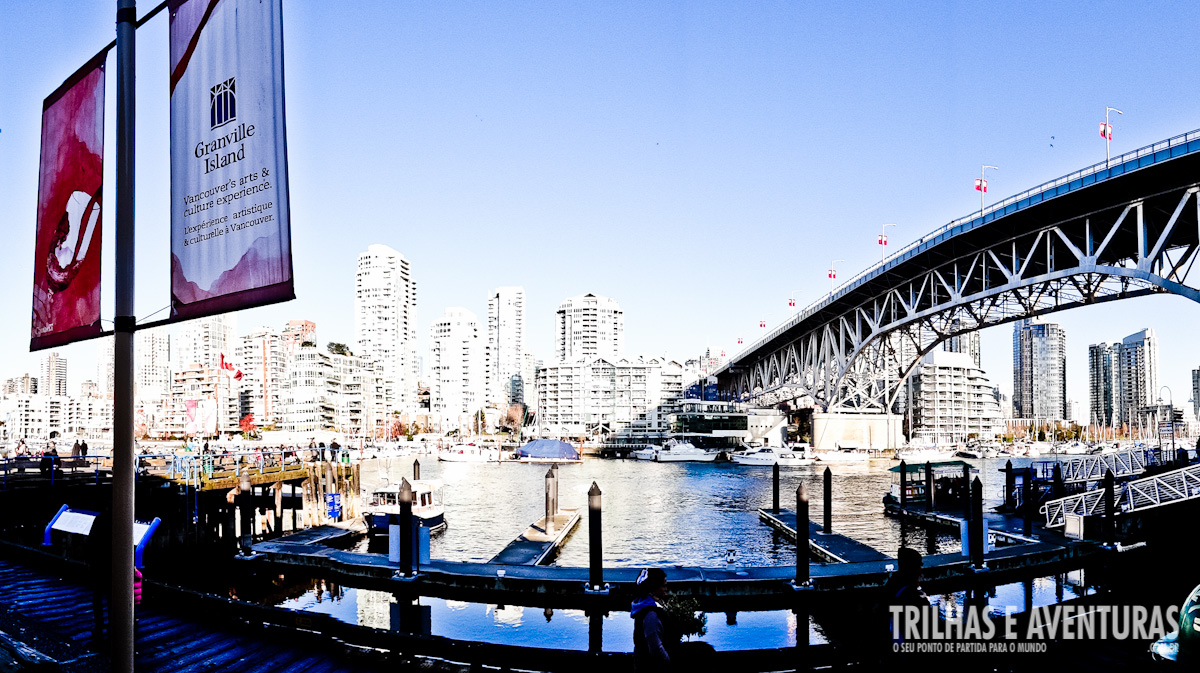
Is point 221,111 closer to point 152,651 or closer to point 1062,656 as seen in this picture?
point 152,651

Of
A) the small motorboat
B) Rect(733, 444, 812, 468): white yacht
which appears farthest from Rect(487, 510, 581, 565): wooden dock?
Rect(733, 444, 812, 468): white yacht

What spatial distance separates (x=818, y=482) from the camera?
7119 centimetres

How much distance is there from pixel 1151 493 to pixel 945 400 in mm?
165493

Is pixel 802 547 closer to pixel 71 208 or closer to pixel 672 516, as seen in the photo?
pixel 71 208

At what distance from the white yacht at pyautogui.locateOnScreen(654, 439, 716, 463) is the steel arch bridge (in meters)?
20.5

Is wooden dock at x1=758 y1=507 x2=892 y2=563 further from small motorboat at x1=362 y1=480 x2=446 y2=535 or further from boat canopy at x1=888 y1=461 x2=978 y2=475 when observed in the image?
small motorboat at x1=362 y1=480 x2=446 y2=535

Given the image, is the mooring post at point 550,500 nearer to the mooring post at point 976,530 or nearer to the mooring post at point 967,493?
→ the mooring post at point 967,493

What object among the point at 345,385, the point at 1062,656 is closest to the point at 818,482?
the point at 1062,656

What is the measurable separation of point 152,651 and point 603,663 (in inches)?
217

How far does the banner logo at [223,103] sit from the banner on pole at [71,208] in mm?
1672

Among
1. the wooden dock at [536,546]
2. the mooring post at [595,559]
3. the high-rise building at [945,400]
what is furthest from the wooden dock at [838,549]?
the high-rise building at [945,400]

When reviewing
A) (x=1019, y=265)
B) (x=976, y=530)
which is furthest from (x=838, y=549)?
(x=1019, y=265)

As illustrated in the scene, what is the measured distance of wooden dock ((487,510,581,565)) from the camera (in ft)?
77.7

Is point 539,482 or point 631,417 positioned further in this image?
point 631,417
